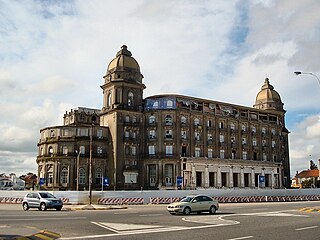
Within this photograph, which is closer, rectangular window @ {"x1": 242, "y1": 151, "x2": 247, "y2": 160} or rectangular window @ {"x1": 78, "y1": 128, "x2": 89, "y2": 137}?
rectangular window @ {"x1": 78, "y1": 128, "x2": 89, "y2": 137}

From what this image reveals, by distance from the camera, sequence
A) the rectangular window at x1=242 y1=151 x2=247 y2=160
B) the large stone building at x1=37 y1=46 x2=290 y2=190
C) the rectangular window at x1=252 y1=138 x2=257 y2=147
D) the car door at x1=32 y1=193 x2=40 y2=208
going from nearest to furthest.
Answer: the car door at x1=32 y1=193 x2=40 y2=208 < the large stone building at x1=37 y1=46 x2=290 y2=190 < the rectangular window at x1=242 y1=151 x2=247 y2=160 < the rectangular window at x1=252 y1=138 x2=257 y2=147

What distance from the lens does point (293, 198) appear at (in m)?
58.2

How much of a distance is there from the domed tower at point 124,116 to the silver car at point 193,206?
143 feet

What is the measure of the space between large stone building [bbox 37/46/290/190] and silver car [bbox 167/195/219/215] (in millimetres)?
38221

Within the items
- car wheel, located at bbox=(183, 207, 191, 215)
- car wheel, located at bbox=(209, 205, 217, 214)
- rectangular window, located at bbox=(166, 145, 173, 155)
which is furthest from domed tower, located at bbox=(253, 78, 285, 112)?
car wheel, located at bbox=(183, 207, 191, 215)

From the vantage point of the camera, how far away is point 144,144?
7525 cm

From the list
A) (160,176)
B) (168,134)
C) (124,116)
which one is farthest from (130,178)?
(124,116)

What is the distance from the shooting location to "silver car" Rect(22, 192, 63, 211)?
3284 centimetres

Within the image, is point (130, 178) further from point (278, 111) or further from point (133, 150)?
point (278, 111)

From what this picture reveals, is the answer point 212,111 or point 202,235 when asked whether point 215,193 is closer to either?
point 212,111

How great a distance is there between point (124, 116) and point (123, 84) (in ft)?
20.1

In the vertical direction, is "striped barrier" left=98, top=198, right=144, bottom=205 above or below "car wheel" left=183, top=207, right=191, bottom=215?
below

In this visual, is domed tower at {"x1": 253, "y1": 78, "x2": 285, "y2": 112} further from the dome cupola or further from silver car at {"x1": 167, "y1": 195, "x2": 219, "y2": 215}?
silver car at {"x1": 167, "y1": 195, "x2": 219, "y2": 215}

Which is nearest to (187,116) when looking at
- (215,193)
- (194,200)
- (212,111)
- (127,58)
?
(212,111)
